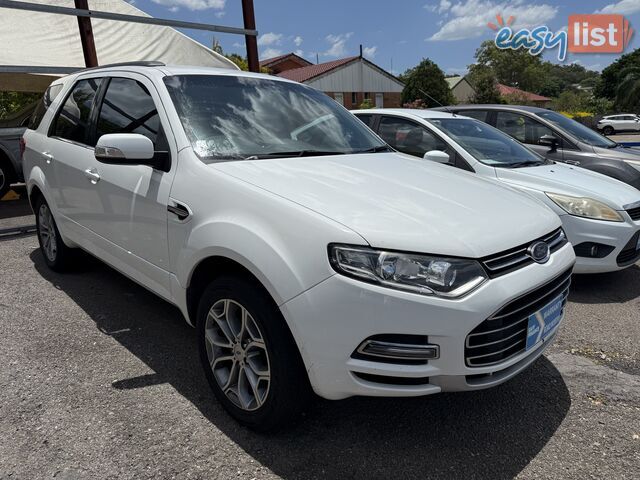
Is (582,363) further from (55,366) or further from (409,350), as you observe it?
(55,366)

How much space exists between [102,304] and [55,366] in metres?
0.97

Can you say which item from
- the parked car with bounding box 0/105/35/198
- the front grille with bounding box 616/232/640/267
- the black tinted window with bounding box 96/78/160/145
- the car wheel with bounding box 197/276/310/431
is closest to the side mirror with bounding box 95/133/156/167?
the black tinted window with bounding box 96/78/160/145

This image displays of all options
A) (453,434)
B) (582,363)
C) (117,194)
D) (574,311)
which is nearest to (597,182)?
(574,311)

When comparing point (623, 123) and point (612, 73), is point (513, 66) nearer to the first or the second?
point (612, 73)

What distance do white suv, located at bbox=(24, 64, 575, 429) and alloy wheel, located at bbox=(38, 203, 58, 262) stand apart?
1.29 metres

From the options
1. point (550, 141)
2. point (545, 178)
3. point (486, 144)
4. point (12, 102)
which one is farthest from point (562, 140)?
point (12, 102)

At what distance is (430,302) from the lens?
1860 millimetres

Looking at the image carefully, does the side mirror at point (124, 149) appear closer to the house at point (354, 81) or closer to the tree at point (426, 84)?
the house at point (354, 81)

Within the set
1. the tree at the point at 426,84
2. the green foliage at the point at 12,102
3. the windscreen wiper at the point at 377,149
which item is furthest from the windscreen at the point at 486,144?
the tree at the point at 426,84

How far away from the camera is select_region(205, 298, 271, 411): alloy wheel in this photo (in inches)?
87.9

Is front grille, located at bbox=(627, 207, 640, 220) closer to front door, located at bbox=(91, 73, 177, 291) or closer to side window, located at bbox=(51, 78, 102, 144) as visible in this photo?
front door, located at bbox=(91, 73, 177, 291)

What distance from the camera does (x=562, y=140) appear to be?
20.0 ft

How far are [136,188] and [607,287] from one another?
4186mm

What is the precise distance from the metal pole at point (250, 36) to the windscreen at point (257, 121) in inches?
213
